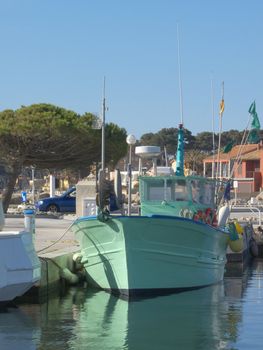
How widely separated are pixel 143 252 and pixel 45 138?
22.6 metres

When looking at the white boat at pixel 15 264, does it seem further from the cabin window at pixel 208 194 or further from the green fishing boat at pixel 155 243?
the cabin window at pixel 208 194

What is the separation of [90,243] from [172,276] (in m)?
1.98

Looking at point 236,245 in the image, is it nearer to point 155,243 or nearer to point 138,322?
point 155,243

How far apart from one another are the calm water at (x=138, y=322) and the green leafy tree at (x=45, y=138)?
2080 centimetres

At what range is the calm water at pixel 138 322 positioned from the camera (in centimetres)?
1209

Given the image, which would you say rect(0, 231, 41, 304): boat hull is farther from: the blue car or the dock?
the blue car

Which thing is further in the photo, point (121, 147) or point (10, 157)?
point (121, 147)

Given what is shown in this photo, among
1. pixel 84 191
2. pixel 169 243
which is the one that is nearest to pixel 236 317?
pixel 169 243

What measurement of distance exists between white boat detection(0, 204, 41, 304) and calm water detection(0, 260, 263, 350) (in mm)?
555

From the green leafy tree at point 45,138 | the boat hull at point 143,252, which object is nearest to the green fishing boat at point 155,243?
the boat hull at point 143,252

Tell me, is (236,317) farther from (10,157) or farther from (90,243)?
(10,157)

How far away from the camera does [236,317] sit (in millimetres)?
14664

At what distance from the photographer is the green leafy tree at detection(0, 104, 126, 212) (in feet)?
125

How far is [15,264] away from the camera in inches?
535
